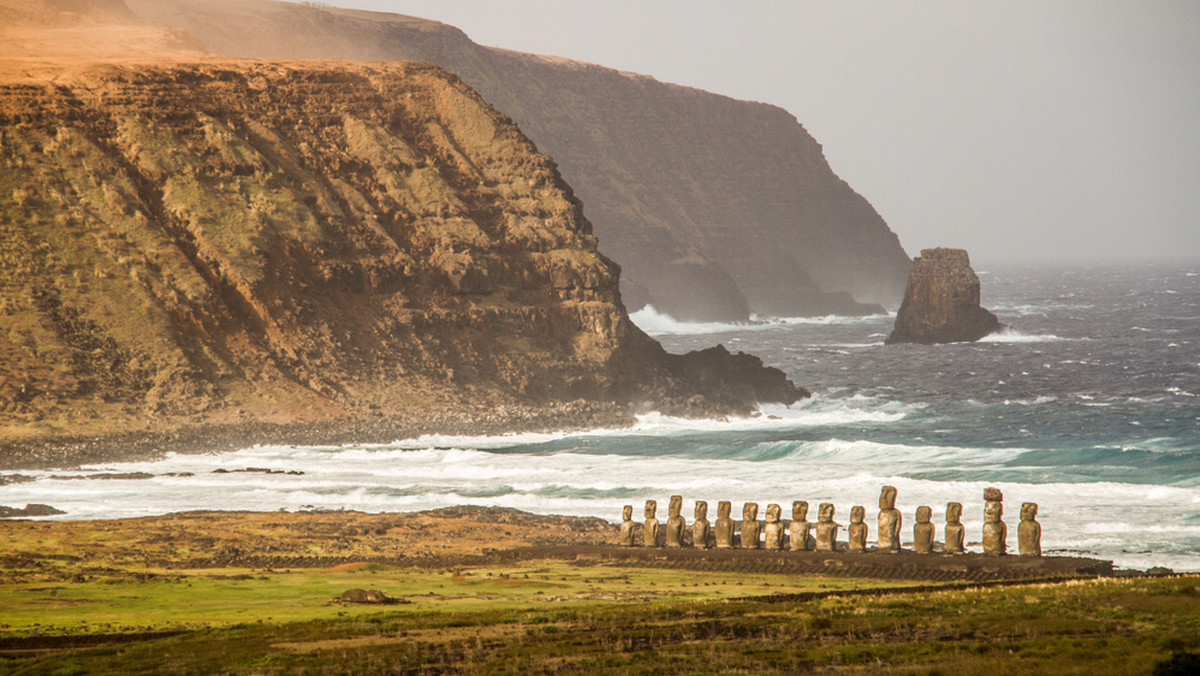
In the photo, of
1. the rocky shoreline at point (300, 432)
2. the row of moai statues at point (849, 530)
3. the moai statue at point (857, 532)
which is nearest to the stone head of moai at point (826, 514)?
the row of moai statues at point (849, 530)

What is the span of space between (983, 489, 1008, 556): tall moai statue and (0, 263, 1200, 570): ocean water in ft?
14.8

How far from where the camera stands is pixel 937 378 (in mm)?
91562

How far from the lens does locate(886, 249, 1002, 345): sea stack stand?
368 ft

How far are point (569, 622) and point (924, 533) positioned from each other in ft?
41.7

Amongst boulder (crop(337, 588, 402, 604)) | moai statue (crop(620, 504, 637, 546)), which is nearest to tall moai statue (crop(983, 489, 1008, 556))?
moai statue (crop(620, 504, 637, 546))

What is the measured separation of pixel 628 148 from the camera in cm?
18375

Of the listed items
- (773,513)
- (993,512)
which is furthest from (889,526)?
(773,513)

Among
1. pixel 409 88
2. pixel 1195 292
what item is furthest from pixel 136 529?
pixel 1195 292

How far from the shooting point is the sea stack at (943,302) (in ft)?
368

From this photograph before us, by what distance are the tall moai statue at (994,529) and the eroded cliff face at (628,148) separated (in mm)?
109532

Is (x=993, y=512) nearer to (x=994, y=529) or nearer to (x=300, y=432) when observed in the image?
(x=994, y=529)

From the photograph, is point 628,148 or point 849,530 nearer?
point 849,530

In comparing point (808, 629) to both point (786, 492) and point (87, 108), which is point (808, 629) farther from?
point (87, 108)

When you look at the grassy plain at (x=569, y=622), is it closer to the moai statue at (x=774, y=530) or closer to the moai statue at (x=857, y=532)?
the moai statue at (x=857, y=532)
